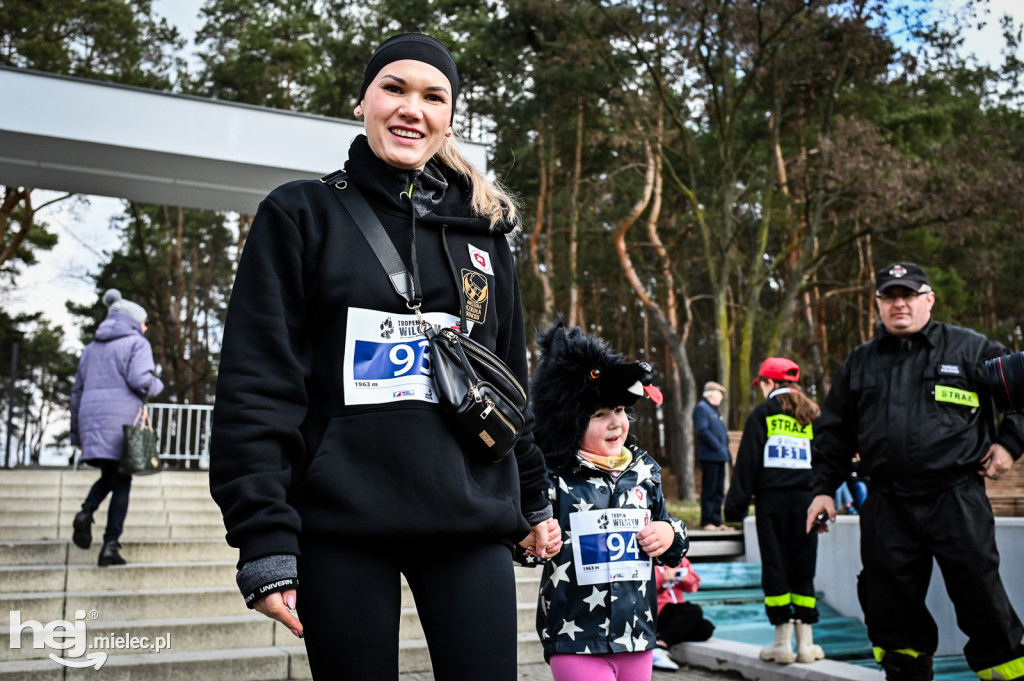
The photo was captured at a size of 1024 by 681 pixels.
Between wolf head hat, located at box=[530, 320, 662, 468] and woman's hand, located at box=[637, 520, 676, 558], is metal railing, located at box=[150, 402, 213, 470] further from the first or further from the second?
woman's hand, located at box=[637, 520, 676, 558]

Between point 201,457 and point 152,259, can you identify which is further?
point 152,259

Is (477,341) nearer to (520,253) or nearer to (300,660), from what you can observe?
(300,660)

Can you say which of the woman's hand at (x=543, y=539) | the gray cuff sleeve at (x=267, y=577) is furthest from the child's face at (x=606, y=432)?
the gray cuff sleeve at (x=267, y=577)

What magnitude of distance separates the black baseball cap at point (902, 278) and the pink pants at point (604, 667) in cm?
244

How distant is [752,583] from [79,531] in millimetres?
6326

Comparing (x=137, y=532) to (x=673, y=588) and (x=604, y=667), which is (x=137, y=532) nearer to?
(x=673, y=588)

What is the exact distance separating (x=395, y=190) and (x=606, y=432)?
195 centimetres

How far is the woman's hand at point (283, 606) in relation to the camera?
1.76 metres

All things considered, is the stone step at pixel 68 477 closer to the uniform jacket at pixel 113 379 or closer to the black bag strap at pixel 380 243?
the uniform jacket at pixel 113 379

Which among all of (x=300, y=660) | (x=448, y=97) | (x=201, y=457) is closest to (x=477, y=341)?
(x=448, y=97)

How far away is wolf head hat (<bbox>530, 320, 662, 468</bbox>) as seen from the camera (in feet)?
12.6

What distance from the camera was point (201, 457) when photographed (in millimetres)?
14773

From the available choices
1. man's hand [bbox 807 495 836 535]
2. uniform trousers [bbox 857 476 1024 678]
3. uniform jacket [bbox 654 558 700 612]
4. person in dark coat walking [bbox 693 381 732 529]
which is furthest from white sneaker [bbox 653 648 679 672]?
person in dark coat walking [bbox 693 381 732 529]

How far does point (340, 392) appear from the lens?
6.40 ft
